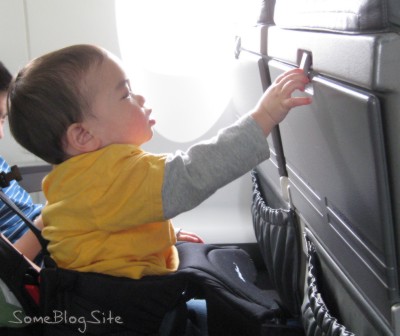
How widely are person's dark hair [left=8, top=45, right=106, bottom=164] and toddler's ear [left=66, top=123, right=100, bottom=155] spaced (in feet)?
0.04

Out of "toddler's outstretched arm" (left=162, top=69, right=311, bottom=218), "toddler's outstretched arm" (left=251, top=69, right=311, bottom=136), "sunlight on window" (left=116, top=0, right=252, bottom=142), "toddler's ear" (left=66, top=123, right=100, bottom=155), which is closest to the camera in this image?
"toddler's outstretched arm" (left=251, top=69, right=311, bottom=136)

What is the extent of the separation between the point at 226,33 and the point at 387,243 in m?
1.52

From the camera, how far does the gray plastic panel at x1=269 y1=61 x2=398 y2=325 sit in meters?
0.64

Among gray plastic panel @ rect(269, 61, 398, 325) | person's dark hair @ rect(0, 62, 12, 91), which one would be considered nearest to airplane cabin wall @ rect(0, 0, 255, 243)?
person's dark hair @ rect(0, 62, 12, 91)

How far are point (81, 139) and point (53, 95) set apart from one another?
10 cm

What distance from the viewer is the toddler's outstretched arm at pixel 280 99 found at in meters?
0.84

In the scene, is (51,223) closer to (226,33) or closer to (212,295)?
(212,295)

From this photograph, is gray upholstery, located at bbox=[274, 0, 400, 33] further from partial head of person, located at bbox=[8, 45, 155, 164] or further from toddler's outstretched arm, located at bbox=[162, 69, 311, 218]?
partial head of person, located at bbox=[8, 45, 155, 164]

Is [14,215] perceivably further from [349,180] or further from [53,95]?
[349,180]

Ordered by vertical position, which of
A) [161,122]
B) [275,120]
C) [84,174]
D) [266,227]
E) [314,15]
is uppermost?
[314,15]

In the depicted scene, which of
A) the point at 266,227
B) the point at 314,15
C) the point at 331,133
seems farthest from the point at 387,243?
the point at 266,227

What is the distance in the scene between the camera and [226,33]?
2062 mm

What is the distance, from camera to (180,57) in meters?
2.10

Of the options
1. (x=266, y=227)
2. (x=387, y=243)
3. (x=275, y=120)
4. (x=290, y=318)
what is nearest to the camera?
(x=387, y=243)
